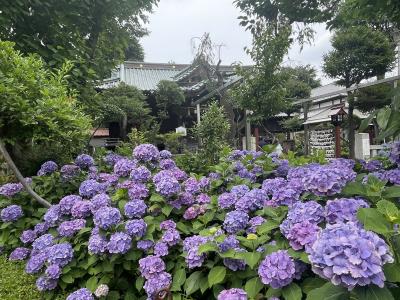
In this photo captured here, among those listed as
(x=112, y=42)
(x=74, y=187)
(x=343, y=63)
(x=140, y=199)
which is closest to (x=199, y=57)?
(x=343, y=63)

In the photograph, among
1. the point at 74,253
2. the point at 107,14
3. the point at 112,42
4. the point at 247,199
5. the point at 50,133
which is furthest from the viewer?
the point at 112,42

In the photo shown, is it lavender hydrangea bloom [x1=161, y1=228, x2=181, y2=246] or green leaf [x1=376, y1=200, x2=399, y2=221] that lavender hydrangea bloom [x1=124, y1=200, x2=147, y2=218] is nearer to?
lavender hydrangea bloom [x1=161, y1=228, x2=181, y2=246]

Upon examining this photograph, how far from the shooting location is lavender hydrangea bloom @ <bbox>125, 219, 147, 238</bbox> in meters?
1.86

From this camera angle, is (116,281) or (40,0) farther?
(40,0)

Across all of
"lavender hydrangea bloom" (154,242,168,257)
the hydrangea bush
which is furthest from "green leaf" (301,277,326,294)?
"lavender hydrangea bloom" (154,242,168,257)

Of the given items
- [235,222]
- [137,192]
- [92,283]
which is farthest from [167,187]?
[92,283]

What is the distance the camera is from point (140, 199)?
2.15 metres

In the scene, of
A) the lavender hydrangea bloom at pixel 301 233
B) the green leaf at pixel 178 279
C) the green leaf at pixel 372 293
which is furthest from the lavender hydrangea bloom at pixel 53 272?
the green leaf at pixel 372 293

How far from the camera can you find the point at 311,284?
1.30 metres

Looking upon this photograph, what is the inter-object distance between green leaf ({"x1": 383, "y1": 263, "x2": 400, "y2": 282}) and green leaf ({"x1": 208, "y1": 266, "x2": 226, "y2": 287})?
2.16 feet

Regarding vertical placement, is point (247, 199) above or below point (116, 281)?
above

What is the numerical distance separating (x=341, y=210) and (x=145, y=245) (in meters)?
0.98

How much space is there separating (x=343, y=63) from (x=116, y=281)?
378 inches

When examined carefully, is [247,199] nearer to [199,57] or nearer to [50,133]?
[50,133]
